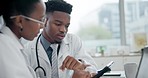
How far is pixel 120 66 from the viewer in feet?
10.5

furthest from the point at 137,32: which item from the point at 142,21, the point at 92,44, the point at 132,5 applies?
the point at 92,44

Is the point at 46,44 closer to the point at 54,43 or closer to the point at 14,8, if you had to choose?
the point at 54,43

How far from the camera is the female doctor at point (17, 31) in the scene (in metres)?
0.86

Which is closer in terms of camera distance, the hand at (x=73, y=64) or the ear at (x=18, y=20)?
the ear at (x=18, y=20)

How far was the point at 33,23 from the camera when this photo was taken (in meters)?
1.08

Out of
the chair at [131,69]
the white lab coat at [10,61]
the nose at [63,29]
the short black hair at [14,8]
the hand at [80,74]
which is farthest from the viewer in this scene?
the nose at [63,29]

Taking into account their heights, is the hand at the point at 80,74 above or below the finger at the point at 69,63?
below

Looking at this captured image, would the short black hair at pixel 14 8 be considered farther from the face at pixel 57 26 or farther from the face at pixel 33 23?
the face at pixel 57 26

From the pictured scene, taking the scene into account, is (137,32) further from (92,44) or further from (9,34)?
(9,34)

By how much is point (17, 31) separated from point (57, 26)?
59 cm

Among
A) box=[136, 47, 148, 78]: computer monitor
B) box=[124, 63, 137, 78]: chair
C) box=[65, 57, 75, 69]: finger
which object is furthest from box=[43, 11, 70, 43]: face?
box=[136, 47, 148, 78]: computer monitor

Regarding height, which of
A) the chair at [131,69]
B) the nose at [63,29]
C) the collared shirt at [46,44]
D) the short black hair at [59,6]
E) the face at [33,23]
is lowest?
the chair at [131,69]

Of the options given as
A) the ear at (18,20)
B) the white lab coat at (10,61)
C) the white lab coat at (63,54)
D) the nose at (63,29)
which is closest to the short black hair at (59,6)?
the nose at (63,29)

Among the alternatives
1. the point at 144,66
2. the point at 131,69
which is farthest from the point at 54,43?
the point at 144,66
